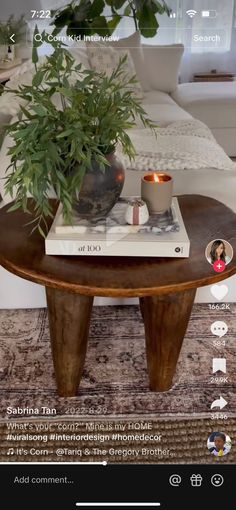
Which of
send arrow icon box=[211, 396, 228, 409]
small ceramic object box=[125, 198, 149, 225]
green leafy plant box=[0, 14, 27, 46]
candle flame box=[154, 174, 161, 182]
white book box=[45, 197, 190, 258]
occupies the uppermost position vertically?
green leafy plant box=[0, 14, 27, 46]

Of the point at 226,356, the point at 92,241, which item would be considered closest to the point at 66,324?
the point at 92,241

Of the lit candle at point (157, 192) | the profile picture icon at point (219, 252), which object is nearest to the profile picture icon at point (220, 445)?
the profile picture icon at point (219, 252)

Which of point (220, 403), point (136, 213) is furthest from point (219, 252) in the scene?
point (220, 403)

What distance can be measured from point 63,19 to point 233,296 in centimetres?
60

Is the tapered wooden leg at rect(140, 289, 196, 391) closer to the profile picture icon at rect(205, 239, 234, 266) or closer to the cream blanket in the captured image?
the profile picture icon at rect(205, 239, 234, 266)

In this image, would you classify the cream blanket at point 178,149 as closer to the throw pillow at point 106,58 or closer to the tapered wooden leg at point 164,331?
the throw pillow at point 106,58

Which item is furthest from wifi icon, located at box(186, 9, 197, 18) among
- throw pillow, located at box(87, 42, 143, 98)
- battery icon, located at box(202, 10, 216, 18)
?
throw pillow, located at box(87, 42, 143, 98)

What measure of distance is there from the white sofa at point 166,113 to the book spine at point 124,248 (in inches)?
8.4

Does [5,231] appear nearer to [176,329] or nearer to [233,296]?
[176,329]

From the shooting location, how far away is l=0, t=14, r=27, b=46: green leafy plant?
1.73ft

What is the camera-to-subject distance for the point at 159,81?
2.55 ft

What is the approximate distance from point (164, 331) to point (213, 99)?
0.37m

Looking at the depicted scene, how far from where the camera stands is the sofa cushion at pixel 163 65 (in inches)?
24.8

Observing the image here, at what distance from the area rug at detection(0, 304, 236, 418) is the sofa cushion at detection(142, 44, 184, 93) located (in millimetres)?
386
